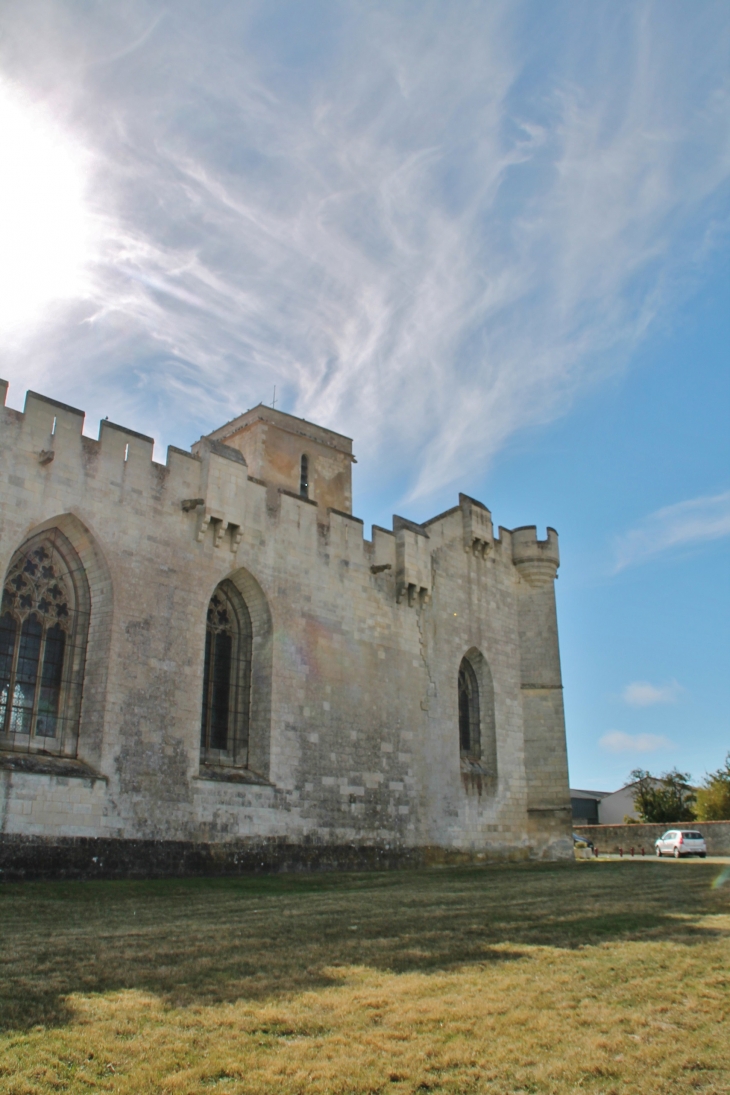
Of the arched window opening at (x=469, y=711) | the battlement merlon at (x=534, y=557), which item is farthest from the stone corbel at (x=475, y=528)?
the arched window opening at (x=469, y=711)

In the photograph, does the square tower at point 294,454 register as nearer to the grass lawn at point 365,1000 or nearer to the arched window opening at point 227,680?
the arched window opening at point 227,680

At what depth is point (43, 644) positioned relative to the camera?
1453cm

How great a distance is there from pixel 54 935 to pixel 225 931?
149 centimetres

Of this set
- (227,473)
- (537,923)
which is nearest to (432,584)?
(227,473)

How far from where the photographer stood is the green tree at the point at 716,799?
40.0 m

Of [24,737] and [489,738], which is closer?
[24,737]

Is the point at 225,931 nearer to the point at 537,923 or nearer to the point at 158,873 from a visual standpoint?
the point at 537,923

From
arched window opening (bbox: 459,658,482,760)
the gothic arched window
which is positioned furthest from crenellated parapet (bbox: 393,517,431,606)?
the gothic arched window

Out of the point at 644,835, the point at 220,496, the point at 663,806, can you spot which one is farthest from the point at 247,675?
the point at 663,806

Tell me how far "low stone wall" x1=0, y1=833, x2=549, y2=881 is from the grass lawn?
3.21 metres

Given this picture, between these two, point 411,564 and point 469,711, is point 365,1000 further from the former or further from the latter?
point 469,711

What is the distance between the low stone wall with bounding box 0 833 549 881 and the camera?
13.0m

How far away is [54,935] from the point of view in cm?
771

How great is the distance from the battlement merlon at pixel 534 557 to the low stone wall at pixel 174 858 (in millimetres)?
8829
